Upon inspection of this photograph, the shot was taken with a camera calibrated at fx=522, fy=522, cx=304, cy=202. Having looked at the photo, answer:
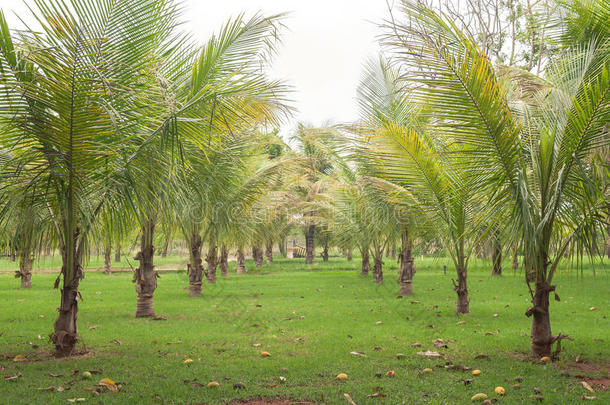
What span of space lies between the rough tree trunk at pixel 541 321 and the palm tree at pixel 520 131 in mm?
12

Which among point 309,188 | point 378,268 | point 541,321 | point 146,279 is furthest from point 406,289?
point 309,188

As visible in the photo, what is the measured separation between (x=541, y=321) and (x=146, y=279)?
7.52m

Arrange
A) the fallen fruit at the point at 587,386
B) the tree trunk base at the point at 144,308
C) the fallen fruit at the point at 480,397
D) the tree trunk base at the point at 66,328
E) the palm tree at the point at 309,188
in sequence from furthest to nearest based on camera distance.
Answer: the palm tree at the point at 309,188 → the tree trunk base at the point at 144,308 → the tree trunk base at the point at 66,328 → the fallen fruit at the point at 587,386 → the fallen fruit at the point at 480,397

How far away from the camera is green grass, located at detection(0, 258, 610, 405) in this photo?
5.04 m

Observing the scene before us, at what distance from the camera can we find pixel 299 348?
7184 millimetres

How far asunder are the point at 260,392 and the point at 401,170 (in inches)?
164

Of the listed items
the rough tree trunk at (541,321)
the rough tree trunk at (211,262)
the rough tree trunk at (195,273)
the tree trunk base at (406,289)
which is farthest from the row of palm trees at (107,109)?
the rough tree trunk at (211,262)

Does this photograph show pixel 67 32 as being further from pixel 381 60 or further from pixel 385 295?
pixel 385 295

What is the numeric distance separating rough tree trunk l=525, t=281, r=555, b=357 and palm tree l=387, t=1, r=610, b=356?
0.01 metres

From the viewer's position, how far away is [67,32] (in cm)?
529

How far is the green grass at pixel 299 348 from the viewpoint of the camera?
5.04 metres

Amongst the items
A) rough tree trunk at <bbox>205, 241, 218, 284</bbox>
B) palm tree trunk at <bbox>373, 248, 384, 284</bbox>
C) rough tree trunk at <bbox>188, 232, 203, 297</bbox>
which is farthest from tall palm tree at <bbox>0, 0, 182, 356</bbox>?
palm tree trunk at <bbox>373, 248, 384, 284</bbox>

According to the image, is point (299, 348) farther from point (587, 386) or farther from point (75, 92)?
point (75, 92)

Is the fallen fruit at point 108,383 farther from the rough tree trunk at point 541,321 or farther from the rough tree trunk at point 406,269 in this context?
the rough tree trunk at point 406,269
